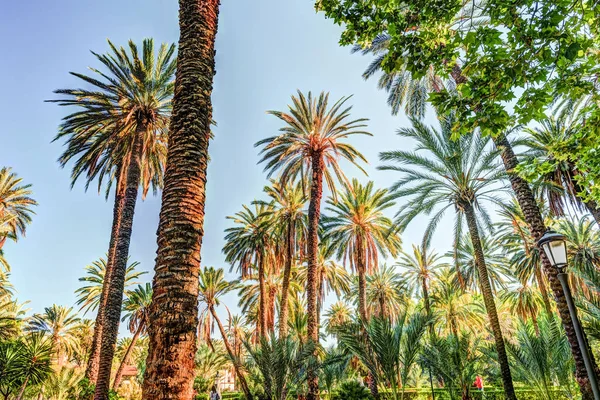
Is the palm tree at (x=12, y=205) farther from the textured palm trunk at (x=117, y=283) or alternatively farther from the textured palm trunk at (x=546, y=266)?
the textured palm trunk at (x=546, y=266)

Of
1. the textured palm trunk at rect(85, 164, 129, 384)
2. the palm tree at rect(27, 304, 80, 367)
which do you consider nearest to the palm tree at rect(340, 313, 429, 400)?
the textured palm trunk at rect(85, 164, 129, 384)

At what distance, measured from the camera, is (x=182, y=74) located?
4.80 meters

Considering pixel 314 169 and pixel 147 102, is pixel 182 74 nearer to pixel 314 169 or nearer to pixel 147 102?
pixel 147 102

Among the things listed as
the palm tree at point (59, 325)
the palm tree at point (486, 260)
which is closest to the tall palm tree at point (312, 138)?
the palm tree at point (486, 260)

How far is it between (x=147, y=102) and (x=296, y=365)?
42.8 ft

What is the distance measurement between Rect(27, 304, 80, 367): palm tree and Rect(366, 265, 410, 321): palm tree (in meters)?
34.4

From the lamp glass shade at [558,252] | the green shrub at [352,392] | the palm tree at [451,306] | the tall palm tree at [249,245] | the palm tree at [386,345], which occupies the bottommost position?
the green shrub at [352,392]

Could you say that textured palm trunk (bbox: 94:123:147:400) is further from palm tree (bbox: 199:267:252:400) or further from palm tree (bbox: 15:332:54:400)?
palm tree (bbox: 199:267:252:400)

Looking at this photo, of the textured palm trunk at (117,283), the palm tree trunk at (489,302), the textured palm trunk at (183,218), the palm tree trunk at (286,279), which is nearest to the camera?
the textured palm trunk at (183,218)

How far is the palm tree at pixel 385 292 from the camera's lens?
1275 inches

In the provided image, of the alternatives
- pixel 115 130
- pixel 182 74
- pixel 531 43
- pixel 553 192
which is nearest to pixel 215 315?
pixel 115 130

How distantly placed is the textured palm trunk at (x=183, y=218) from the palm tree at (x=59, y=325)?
45709mm

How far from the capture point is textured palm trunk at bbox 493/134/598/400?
8.95 meters

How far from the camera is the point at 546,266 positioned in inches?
400
